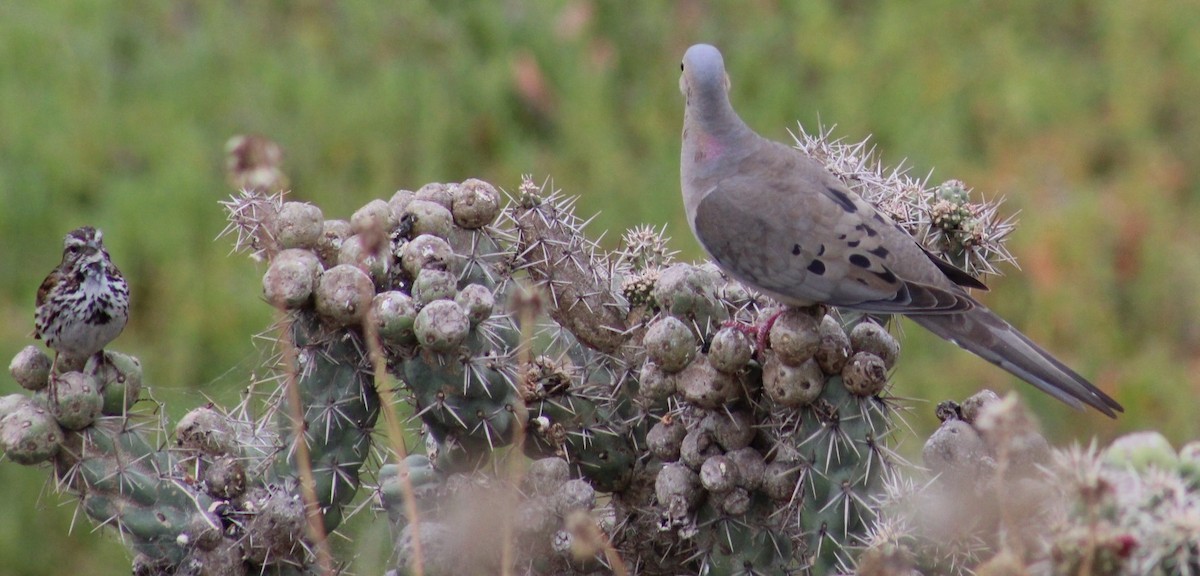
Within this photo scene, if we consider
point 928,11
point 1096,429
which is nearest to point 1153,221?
point 1096,429

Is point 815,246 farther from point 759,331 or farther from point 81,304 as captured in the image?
point 81,304

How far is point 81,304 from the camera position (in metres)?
3.05

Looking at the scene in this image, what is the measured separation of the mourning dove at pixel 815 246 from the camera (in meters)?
3.36

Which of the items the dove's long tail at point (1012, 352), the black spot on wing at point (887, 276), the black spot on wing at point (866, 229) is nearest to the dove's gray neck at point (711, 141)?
the black spot on wing at point (866, 229)

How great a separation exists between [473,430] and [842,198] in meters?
1.23

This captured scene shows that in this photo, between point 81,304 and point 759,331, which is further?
point 759,331

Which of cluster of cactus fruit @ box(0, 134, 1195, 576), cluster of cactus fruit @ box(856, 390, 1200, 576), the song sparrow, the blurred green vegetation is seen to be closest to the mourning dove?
cluster of cactus fruit @ box(0, 134, 1195, 576)

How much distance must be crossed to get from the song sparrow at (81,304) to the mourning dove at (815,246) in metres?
1.59

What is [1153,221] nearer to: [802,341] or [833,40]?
[833,40]

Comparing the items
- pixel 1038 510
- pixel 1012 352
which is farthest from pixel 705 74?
pixel 1038 510

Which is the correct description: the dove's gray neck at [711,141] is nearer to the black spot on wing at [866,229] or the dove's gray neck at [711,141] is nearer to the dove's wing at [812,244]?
the dove's wing at [812,244]

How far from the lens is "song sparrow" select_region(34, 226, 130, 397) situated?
3045mm

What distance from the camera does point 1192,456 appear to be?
2.27 m

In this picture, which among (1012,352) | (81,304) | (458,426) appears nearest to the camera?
(81,304)
